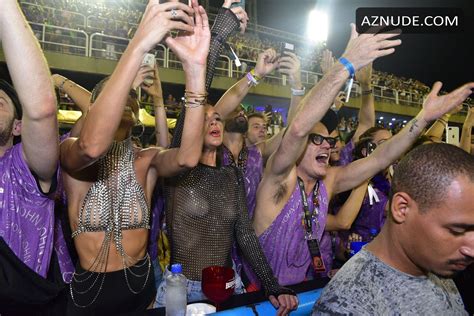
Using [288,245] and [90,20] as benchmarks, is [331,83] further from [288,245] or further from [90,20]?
[90,20]

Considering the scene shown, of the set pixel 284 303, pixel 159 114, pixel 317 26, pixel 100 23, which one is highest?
pixel 317 26

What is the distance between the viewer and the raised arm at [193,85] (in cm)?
162

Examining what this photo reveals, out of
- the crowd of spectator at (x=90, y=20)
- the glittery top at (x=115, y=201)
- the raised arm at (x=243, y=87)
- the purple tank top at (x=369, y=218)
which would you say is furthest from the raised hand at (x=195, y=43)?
the crowd of spectator at (x=90, y=20)

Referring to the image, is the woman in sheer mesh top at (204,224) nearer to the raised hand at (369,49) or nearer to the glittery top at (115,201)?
the glittery top at (115,201)

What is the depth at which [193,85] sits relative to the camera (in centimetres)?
169

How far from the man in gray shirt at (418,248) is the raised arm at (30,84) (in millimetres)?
1123

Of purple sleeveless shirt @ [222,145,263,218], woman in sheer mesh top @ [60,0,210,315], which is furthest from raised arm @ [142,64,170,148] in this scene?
woman in sheer mesh top @ [60,0,210,315]

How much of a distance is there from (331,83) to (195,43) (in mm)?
745

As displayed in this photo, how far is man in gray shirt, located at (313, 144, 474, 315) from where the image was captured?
122 cm

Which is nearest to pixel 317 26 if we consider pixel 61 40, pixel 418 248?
pixel 61 40

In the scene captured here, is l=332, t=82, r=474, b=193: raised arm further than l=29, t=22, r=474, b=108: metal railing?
No

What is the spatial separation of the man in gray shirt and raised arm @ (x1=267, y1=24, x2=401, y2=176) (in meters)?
0.73

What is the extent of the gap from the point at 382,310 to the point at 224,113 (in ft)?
6.35

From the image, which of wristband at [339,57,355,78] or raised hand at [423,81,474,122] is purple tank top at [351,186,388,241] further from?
wristband at [339,57,355,78]
